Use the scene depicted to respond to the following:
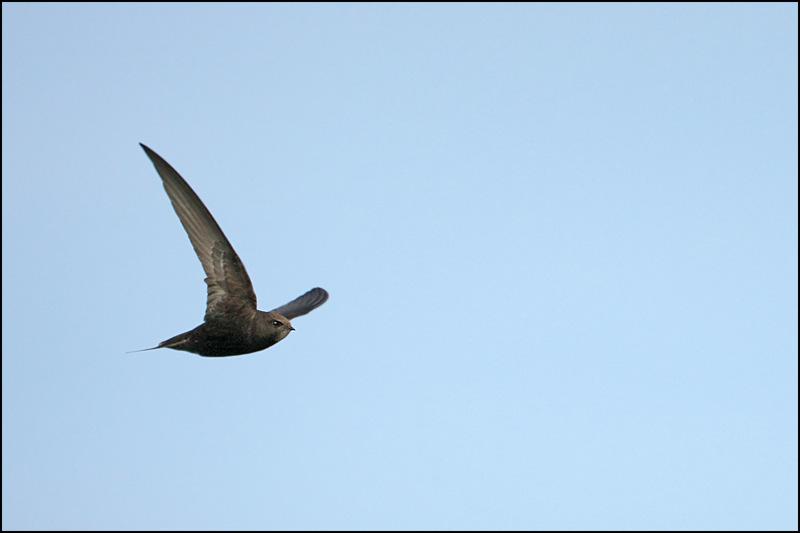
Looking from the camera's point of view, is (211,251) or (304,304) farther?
(304,304)

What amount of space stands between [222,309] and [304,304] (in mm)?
4699

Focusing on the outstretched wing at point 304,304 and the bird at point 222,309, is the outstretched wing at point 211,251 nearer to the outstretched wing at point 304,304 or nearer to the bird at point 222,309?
the bird at point 222,309

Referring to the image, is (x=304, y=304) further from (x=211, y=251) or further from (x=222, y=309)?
(x=211, y=251)

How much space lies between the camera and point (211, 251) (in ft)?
49.2

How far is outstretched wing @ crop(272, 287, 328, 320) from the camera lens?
19.2 meters

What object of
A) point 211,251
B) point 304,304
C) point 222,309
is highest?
point 211,251

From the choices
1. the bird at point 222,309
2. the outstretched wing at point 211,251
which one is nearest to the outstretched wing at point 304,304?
the bird at point 222,309

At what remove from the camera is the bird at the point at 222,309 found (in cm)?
1480

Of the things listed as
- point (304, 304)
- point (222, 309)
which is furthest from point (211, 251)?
point (304, 304)

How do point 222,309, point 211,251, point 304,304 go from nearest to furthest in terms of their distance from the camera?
point 211,251 < point 222,309 < point 304,304

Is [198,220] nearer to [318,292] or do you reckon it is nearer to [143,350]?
[143,350]

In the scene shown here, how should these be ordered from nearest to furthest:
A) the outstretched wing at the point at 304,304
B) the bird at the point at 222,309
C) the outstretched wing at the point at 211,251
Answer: the outstretched wing at the point at 211,251 → the bird at the point at 222,309 → the outstretched wing at the point at 304,304

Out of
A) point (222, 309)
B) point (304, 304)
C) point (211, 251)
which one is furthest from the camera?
point (304, 304)

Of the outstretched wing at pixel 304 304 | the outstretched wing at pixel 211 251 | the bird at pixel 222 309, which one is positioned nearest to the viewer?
the outstretched wing at pixel 211 251
